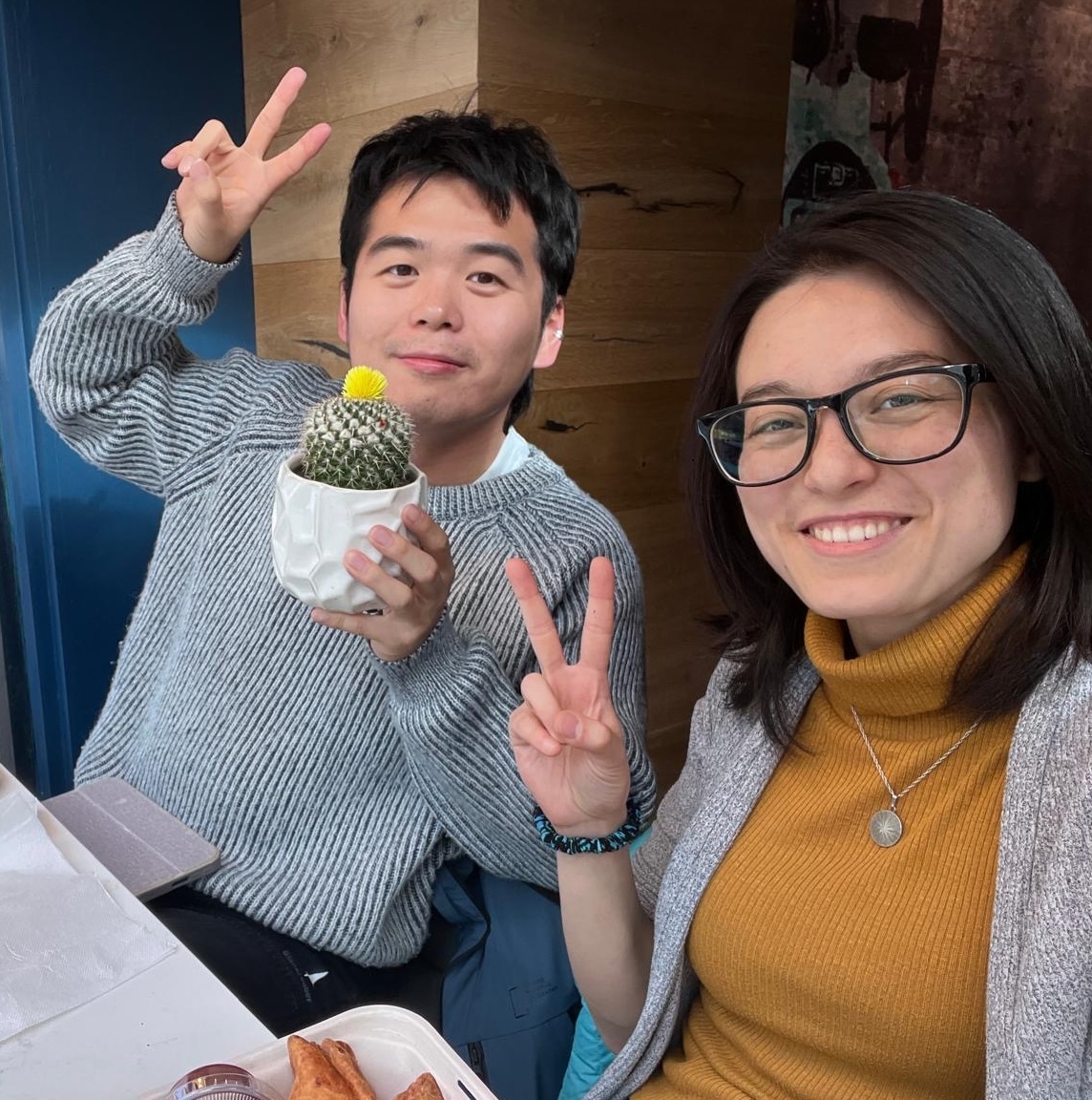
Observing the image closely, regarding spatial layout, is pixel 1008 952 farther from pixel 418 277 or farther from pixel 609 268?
pixel 609 268

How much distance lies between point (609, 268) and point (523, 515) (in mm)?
766

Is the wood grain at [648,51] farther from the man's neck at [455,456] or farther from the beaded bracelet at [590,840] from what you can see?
the beaded bracelet at [590,840]

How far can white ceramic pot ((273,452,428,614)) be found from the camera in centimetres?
91

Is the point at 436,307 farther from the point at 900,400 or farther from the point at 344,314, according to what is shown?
the point at 900,400

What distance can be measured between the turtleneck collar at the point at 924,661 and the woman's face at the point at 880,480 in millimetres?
20

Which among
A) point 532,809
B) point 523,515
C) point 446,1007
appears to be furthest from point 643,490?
point 446,1007

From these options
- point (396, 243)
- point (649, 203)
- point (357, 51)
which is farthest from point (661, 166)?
point (396, 243)

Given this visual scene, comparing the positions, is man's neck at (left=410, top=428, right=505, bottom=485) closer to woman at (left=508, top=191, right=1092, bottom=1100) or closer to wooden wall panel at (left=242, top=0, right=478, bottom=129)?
woman at (left=508, top=191, right=1092, bottom=1100)

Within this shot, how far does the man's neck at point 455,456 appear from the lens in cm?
136

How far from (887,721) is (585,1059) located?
0.53m

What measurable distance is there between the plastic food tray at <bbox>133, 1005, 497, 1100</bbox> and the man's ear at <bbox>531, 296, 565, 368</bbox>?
933mm

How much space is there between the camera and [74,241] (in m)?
2.00

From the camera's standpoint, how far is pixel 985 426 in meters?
0.79

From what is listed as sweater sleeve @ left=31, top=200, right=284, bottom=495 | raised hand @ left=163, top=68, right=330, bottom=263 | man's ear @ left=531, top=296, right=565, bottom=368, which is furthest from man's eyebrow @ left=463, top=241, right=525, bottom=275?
sweater sleeve @ left=31, top=200, right=284, bottom=495
